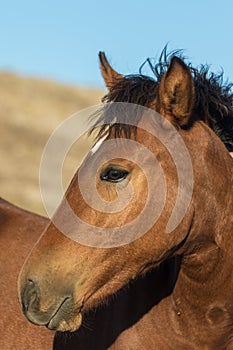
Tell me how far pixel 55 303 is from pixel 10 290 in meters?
1.58

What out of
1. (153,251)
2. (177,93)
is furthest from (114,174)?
(177,93)

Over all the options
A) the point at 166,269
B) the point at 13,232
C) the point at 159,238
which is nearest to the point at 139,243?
the point at 159,238

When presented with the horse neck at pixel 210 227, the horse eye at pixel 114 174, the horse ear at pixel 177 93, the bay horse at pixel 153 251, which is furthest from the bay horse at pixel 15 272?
the horse ear at pixel 177 93

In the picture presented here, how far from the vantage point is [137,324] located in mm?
4184

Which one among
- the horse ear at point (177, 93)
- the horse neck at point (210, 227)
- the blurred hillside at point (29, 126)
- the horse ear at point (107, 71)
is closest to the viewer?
the horse ear at point (177, 93)

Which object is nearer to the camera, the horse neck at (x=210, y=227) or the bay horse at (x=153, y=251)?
the bay horse at (x=153, y=251)

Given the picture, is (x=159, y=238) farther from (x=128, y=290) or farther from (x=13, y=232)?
(x=13, y=232)

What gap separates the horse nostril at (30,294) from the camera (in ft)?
11.7

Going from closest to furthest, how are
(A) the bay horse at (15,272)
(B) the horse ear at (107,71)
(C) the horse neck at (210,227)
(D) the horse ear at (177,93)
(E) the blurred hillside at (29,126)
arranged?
(D) the horse ear at (177,93), (C) the horse neck at (210,227), (B) the horse ear at (107,71), (A) the bay horse at (15,272), (E) the blurred hillside at (29,126)

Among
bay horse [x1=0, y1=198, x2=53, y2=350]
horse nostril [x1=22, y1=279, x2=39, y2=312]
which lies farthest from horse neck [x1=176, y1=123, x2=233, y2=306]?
bay horse [x1=0, y1=198, x2=53, y2=350]

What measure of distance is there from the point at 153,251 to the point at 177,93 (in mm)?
888

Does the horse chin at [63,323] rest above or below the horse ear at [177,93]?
below

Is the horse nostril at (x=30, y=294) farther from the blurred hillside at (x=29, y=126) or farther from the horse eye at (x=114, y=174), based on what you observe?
the blurred hillside at (x=29, y=126)

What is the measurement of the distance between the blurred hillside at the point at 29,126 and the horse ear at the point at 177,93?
19123 mm
